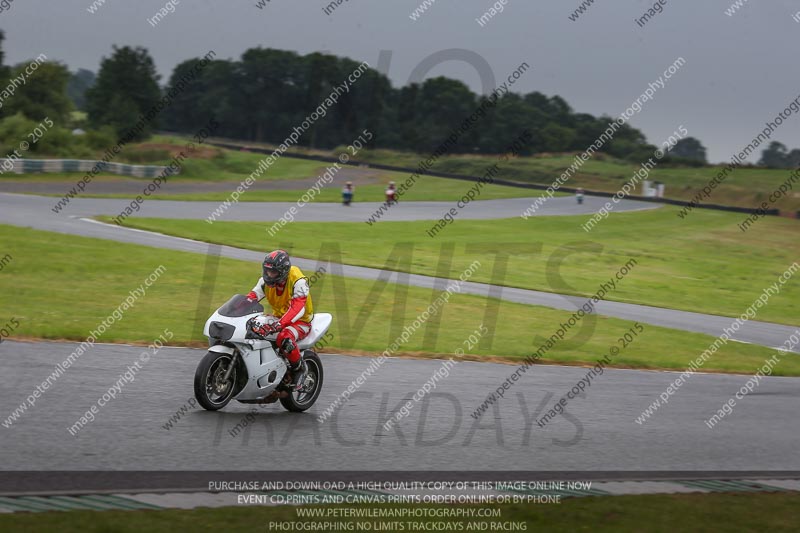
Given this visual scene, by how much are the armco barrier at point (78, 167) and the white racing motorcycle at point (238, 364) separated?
36347 millimetres

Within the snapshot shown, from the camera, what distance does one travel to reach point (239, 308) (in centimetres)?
902

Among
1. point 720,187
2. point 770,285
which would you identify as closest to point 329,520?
point 770,285

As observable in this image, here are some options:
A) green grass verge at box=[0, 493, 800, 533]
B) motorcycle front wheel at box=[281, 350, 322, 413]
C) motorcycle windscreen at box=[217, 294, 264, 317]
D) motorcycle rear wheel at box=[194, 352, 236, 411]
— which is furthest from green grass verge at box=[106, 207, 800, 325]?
green grass verge at box=[0, 493, 800, 533]

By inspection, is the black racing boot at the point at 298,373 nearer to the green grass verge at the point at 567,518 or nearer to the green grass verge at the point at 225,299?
the green grass verge at the point at 567,518

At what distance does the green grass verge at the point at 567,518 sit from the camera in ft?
18.2

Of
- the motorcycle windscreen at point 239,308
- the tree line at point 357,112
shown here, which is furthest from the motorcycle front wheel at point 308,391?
the tree line at point 357,112

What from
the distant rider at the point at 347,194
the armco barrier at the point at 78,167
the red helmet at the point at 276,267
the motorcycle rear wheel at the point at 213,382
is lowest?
the armco barrier at the point at 78,167

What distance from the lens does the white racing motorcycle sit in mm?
8742

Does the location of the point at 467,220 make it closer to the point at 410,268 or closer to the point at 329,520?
the point at 410,268

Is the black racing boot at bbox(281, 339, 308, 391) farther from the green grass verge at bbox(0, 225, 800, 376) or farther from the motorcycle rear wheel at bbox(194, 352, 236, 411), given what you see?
the green grass verge at bbox(0, 225, 800, 376)

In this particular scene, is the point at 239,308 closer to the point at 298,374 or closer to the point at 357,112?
the point at 298,374

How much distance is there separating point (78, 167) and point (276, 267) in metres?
39.2

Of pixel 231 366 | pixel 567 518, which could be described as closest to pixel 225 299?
pixel 231 366

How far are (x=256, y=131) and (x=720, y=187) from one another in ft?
202
